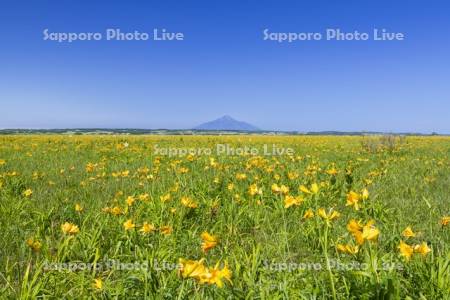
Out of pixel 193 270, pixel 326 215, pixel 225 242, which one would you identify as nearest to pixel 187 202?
pixel 225 242

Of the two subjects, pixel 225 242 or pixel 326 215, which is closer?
pixel 326 215

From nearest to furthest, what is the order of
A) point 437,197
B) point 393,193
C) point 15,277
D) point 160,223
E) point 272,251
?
point 15,277 → point 272,251 → point 160,223 → point 437,197 → point 393,193

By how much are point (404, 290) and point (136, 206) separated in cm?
306

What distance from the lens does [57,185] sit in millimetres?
6457

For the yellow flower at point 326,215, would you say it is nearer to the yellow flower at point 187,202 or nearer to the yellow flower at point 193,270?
the yellow flower at point 193,270

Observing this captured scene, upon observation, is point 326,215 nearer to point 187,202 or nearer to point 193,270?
point 193,270

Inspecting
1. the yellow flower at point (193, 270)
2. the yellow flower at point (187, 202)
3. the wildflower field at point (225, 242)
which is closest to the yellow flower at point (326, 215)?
the wildflower field at point (225, 242)

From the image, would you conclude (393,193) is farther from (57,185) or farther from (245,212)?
(57,185)

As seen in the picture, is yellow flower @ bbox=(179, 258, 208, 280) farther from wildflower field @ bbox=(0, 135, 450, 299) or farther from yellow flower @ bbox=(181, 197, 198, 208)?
yellow flower @ bbox=(181, 197, 198, 208)

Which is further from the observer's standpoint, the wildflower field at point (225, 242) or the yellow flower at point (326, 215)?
the yellow flower at point (326, 215)

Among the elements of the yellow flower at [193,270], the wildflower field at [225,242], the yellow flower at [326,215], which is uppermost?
the yellow flower at [326,215]

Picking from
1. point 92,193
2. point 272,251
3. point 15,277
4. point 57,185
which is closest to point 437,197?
point 272,251

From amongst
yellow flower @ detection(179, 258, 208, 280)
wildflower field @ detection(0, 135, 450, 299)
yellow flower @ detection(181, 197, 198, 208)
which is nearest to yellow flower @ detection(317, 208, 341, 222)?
wildflower field @ detection(0, 135, 450, 299)

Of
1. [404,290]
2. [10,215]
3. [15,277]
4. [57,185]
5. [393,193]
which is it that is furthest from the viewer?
[57,185]
